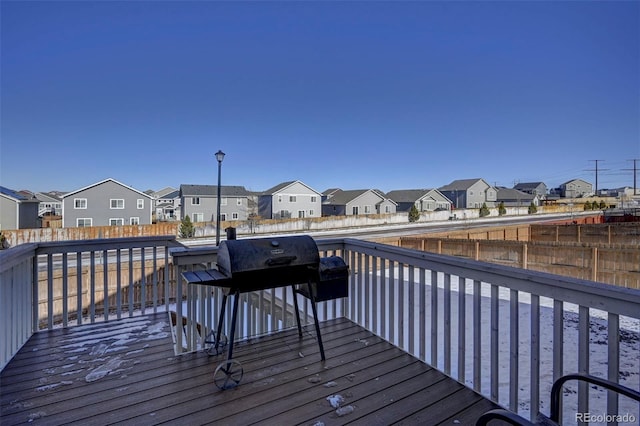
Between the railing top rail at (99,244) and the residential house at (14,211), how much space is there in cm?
2254

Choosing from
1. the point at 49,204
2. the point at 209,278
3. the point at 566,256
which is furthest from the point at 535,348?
the point at 49,204

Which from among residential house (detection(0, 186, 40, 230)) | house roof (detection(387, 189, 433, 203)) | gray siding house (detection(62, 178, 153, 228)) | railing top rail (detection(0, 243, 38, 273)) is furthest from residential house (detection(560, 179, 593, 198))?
residential house (detection(0, 186, 40, 230))

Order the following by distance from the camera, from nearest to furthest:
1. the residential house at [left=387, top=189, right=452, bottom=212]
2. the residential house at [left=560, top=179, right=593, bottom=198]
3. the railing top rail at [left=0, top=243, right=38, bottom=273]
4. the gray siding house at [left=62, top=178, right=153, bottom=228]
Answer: the railing top rail at [left=0, top=243, right=38, bottom=273]
the gray siding house at [left=62, top=178, right=153, bottom=228]
the residential house at [left=387, top=189, right=452, bottom=212]
the residential house at [left=560, top=179, right=593, bottom=198]

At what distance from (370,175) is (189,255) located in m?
38.4

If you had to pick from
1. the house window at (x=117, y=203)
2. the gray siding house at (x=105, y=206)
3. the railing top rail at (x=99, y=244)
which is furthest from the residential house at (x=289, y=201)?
the railing top rail at (x=99, y=244)

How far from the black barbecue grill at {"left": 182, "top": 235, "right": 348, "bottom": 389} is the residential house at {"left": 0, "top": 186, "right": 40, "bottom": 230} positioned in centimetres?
2442

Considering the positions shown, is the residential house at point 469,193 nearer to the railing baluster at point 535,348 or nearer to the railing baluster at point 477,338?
the railing baluster at point 477,338

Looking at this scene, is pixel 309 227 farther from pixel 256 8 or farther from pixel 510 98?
pixel 256 8

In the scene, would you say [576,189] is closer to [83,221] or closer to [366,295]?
[366,295]

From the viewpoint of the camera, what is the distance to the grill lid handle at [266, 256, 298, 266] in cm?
224

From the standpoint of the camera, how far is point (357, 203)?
34.3 meters

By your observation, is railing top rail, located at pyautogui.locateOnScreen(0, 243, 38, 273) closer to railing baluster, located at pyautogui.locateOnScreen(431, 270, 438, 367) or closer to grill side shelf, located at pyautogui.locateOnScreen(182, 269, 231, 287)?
grill side shelf, located at pyautogui.locateOnScreen(182, 269, 231, 287)

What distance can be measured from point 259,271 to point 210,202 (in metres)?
28.0

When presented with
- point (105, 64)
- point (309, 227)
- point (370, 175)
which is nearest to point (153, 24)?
point (105, 64)
